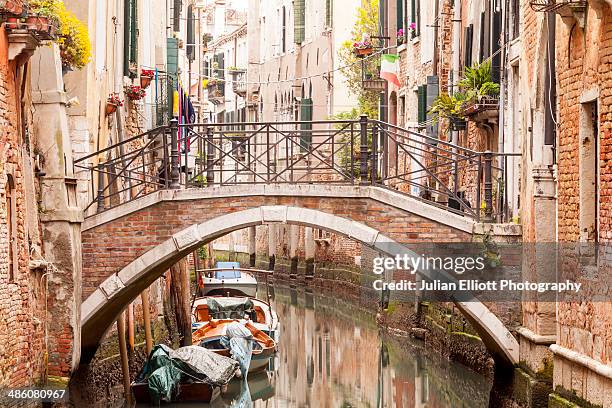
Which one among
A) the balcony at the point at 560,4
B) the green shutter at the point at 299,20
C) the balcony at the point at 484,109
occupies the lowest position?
the balcony at the point at 484,109

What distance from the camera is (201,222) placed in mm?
15773

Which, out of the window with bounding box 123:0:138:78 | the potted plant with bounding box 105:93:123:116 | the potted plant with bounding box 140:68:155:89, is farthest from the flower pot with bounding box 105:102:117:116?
the potted plant with bounding box 140:68:155:89

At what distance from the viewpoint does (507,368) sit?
50.8 ft

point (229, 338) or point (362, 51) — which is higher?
point (362, 51)

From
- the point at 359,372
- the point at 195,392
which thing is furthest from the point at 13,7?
the point at 359,372

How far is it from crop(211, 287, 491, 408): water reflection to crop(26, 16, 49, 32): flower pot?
7031 mm

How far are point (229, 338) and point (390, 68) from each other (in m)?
7.51

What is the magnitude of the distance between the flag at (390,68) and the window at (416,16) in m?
0.59

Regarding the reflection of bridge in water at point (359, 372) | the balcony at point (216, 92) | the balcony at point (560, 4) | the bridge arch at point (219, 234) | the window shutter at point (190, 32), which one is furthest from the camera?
the balcony at point (216, 92)

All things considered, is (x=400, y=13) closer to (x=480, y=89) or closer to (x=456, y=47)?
(x=456, y=47)

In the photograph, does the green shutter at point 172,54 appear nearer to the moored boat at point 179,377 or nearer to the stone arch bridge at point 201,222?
the moored boat at point 179,377

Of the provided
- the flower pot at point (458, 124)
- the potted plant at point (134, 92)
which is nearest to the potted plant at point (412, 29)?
the flower pot at point (458, 124)

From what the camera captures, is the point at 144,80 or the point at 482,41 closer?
the point at 482,41

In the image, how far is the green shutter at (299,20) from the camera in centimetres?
3909
